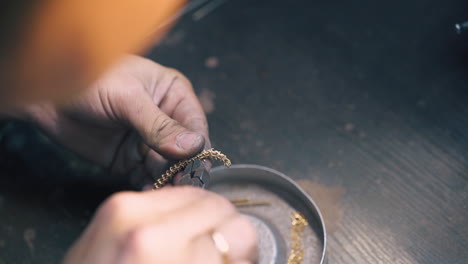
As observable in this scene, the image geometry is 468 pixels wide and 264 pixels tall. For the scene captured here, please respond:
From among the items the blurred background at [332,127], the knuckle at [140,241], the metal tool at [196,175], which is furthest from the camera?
the blurred background at [332,127]

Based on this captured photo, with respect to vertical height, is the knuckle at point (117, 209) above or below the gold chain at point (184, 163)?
above

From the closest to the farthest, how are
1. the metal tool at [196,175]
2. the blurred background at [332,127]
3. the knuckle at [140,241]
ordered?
the knuckle at [140,241] → the metal tool at [196,175] → the blurred background at [332,127]

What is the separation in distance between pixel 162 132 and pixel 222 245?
0.83 feet

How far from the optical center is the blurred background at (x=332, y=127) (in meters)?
0.71

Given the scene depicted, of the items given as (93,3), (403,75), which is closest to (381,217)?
(403,75)

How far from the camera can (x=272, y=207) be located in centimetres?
74

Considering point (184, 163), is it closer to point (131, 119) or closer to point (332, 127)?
point (131, 119)

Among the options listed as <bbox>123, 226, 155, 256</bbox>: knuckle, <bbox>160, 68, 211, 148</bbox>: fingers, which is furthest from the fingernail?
<bbox>123, 226, 155, 256</bbox>: knuckle

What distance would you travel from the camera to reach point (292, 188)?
0.71 m

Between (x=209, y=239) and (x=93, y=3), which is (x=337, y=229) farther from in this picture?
(x=93, y=3)

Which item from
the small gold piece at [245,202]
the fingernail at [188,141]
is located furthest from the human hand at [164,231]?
the small gold piece at [245,202]

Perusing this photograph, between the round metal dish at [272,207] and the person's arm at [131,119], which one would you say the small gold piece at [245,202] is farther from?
the person's arm at [131,119]

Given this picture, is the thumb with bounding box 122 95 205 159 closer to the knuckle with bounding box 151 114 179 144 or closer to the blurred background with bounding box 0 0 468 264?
the knuckle with bounding box 151 114 179 144

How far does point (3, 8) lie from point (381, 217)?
80 cm
